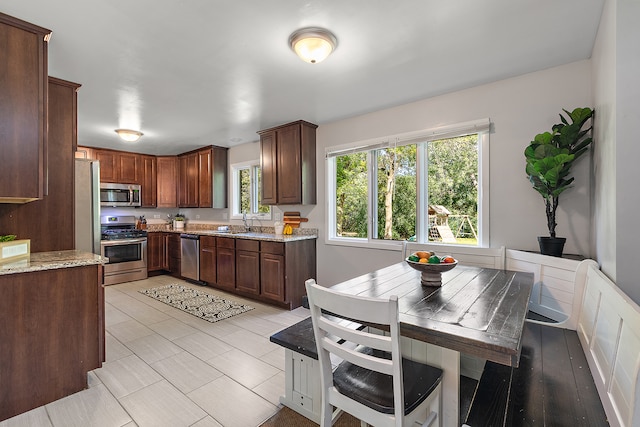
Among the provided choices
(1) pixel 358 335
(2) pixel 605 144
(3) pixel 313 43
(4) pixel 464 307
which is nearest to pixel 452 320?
(4) pixel 464 307

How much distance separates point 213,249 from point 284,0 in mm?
3821

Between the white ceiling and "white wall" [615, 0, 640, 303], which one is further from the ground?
the white ceiling

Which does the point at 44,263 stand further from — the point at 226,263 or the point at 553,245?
the point at 553,245

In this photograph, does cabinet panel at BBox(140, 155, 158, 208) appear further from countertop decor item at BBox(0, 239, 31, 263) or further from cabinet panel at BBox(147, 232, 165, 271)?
countertop decor item at BBox(0, 239, 31, 263)

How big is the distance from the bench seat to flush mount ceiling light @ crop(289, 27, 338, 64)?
2.20m

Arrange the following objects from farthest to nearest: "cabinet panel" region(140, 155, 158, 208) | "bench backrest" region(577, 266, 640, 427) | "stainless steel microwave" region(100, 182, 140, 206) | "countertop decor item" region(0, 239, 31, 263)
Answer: "cabinet panel" region(140, 155, 158, 208) → "stainless steel microwave" region(100, 182, 140, 206) → "countertop decor item" region(0, 239, 31, 263) → "bench backrest" region(577, 266, 640, 427)

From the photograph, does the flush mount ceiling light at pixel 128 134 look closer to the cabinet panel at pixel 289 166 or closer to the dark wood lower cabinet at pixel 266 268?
the dark wood lower cabinet at pixel 266 268

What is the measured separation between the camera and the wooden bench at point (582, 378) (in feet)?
3.46

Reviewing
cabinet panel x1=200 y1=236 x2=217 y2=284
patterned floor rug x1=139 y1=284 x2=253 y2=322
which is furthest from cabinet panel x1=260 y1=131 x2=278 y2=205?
patterned floor rug x1=139 y1=284 x2=253 y2=322

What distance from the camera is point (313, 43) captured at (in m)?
1.97

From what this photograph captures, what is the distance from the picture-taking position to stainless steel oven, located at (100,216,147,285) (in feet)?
16.1

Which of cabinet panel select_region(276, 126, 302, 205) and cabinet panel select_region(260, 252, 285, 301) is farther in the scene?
cabinet panel select_region(276, 126, 302, 205)

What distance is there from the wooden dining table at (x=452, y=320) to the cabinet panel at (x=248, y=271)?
2.13 meters

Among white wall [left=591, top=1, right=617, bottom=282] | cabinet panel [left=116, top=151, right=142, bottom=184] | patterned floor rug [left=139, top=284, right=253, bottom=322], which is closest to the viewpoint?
white wall [left=591, top=1, right=617, bottom=282]
